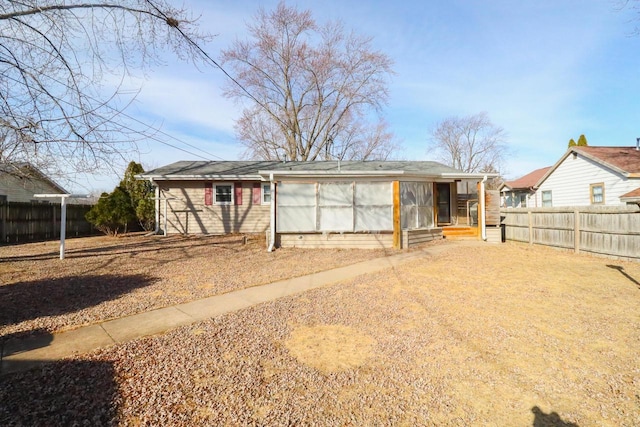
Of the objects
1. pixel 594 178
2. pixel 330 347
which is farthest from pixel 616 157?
pixel 330 347

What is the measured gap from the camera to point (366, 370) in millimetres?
3133

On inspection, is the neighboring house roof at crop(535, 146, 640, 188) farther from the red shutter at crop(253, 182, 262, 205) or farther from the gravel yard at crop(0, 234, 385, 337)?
the red shutter at crop(253, 182, 262, 205)

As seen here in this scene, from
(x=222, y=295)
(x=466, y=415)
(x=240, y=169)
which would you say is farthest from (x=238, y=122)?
(x=466, y=415)

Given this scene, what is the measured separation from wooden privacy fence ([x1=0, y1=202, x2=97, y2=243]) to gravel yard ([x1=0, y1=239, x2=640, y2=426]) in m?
14.6

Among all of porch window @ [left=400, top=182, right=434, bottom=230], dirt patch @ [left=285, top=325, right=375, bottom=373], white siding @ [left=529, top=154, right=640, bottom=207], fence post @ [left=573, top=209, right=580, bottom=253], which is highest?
white siding @ [left=529, top=154, right=640, bottom=207]

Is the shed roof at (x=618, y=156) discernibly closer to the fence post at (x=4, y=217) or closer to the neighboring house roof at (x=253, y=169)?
the neighboring house roof at (x=253, y=169)

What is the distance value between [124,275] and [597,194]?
20704 mm

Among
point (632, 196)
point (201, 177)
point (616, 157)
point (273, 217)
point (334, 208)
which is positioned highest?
point (616, 157)

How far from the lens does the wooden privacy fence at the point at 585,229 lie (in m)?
8.77

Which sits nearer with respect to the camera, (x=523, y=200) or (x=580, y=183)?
(x=580, y=183)

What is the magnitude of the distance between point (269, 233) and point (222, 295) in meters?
5.39

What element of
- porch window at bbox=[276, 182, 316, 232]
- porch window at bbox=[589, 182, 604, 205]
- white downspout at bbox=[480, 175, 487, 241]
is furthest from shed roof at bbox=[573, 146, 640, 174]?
porch window at bbox=[276, 182, 316, 232]

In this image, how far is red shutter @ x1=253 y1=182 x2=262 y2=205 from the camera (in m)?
15.5

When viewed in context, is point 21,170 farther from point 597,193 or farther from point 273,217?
point 597,193
